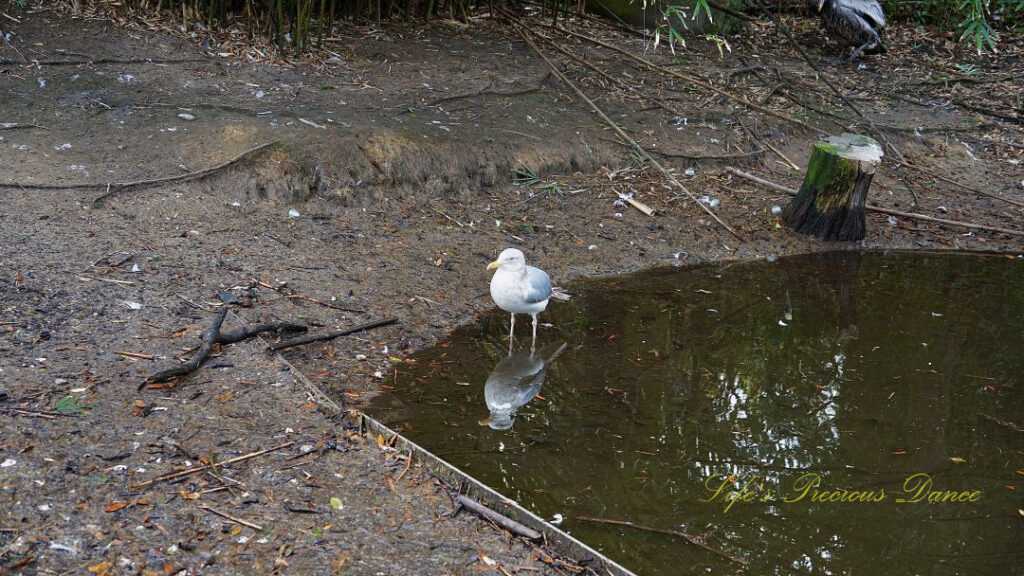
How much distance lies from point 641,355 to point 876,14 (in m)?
7.77

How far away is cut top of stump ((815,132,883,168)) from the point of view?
7.09 meters

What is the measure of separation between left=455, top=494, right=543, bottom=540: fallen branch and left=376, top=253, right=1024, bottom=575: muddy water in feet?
1.30

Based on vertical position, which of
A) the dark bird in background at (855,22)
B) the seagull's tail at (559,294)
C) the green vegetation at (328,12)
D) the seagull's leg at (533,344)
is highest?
the dark bird in background at (855,22)

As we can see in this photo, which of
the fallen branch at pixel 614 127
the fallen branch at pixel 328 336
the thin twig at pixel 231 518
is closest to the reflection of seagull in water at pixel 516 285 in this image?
the fallen branch at pixel 328 336

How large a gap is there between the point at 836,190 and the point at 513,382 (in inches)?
150

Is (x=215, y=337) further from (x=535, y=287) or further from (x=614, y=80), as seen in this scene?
(x=614, y=80)

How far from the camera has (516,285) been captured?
514cm

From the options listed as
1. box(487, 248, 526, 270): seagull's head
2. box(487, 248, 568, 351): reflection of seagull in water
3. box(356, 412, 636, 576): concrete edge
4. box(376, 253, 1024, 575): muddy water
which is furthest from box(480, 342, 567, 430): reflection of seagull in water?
box(356, 412, 636, 576): concrete edge

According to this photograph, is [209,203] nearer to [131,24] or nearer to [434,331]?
[434,331]

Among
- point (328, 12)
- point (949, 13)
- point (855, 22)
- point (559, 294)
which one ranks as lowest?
point (559, 294)

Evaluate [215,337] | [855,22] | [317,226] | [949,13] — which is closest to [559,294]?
[317,226]

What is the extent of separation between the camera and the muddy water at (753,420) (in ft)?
12.5

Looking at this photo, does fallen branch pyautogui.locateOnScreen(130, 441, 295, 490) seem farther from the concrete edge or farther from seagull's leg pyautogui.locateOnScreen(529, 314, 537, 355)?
seagull's leg pyautogui.locateOnScreen(529, 314, 537, 355)

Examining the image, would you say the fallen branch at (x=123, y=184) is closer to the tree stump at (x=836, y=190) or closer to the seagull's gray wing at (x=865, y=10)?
the tree stump at (x=836, y=190)
